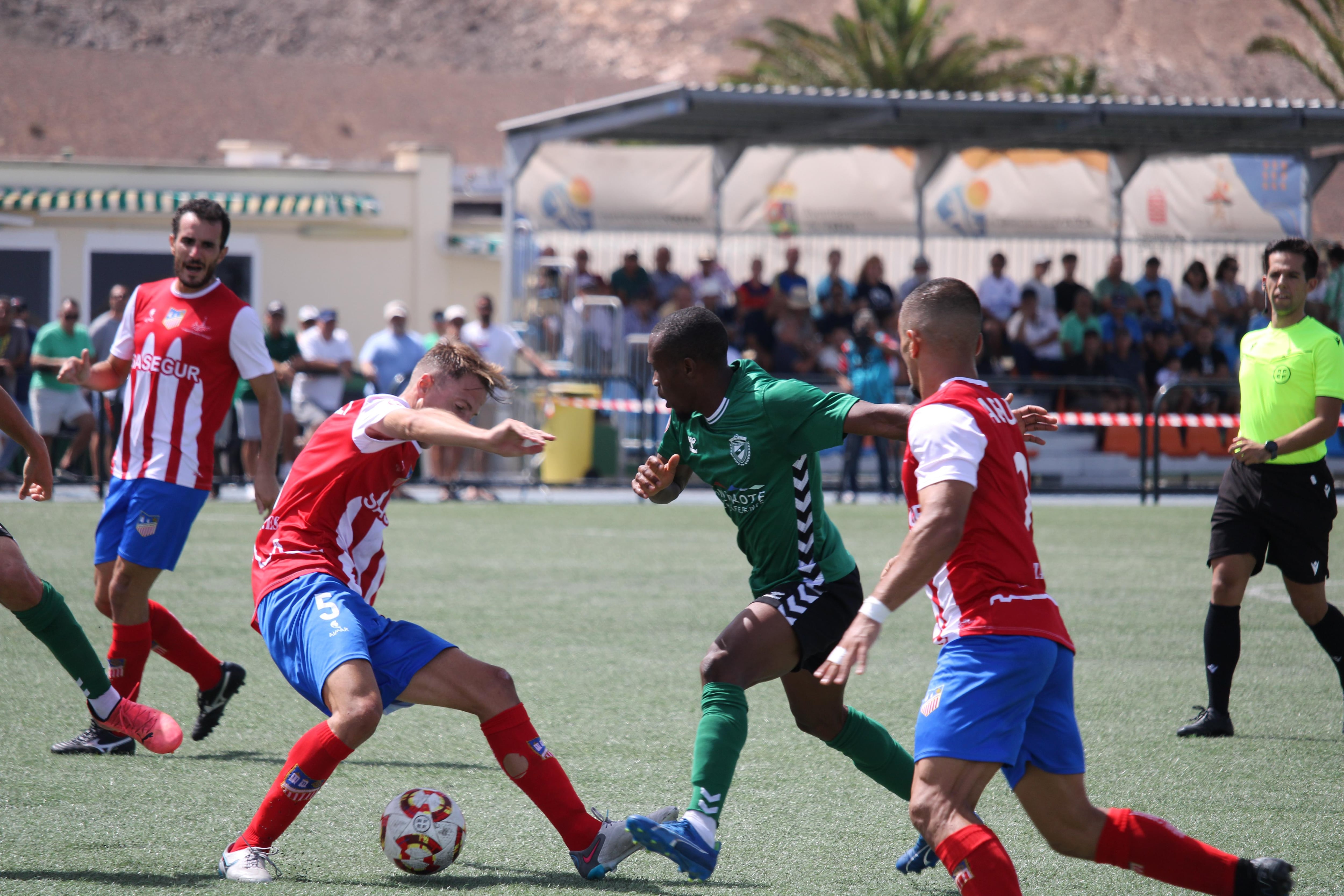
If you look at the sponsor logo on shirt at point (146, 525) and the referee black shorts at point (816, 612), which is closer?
the referee black shorts at point (816, 612)

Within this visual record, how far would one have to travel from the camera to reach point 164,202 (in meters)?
28.5

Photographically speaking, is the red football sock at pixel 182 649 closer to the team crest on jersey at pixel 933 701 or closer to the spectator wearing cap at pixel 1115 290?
the team crest on jersey at pixel 933 701

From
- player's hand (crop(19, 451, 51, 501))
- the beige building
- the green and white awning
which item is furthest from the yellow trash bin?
the green and white awning

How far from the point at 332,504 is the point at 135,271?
27402 millimetres

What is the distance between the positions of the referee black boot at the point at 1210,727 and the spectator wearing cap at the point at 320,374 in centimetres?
1131

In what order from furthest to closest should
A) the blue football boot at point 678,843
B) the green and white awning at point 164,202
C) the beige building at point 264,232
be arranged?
the beige building at point 264,232 → the green and white awning at point 164,202 → the blue football boot at point 678,843

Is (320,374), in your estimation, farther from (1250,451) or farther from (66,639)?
(1250,451)

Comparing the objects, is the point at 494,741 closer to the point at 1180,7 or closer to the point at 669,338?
the point at 669,338

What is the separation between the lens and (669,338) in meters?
4.22


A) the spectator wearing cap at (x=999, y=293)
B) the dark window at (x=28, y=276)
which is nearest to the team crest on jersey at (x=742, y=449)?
the spectator wearing cap at (x=999, y=293)

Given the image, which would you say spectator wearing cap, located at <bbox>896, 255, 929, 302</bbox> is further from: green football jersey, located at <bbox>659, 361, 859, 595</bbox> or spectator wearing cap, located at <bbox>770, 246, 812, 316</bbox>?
green football jersey, located at <bbox>659, 361, 859, 595</bbox>

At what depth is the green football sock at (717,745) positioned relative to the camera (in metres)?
3.91

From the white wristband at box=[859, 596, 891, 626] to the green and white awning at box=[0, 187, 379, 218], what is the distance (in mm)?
26311

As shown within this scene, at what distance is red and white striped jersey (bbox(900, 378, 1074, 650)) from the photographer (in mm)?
3293
